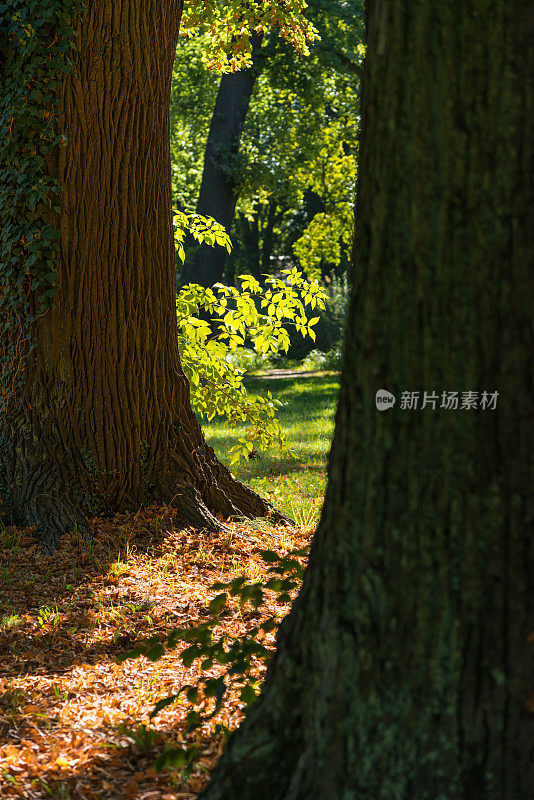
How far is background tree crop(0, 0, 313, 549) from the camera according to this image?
190 inches

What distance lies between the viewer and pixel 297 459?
9.59 m

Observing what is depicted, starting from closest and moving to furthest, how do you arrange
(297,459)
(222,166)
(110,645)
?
(110,645) < (297,459) < (222,166)

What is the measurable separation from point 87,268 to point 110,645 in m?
2.21

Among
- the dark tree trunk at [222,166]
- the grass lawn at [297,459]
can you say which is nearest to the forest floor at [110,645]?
the grass lawn at [297,459]

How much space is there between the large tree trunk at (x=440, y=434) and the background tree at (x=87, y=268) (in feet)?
10.4

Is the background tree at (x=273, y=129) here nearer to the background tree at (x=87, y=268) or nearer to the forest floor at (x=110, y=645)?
the background tree at (x=87, y=268)

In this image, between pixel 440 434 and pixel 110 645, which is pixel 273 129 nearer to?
pixel 110 645

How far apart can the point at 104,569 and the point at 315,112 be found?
17.3 metres

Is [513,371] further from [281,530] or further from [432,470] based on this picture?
[281,530]

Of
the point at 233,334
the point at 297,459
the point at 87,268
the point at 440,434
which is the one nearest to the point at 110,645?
the point at 87,268

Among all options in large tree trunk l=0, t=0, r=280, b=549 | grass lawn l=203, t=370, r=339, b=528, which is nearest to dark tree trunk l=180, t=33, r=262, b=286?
grass lawn l=203, t=370, r=339, b=528

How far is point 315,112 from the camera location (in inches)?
782

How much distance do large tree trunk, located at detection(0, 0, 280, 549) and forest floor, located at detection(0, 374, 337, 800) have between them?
0.25 metres

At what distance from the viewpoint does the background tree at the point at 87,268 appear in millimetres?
4816
